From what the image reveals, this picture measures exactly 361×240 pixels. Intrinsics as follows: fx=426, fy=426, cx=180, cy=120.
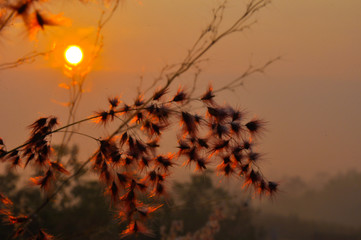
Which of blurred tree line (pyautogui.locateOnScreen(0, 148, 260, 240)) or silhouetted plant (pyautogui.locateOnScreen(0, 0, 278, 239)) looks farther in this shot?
blurred tree line (pyautogui.locateOnScreen(0, 148, 260, 240))

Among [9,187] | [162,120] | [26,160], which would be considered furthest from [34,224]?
[162,120]

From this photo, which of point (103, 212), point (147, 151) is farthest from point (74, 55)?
point (103, 212)

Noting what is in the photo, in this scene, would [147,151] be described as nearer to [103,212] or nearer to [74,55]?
[74,55]

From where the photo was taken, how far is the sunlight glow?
217 cm

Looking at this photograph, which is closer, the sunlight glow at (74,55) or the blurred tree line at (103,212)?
the sunlight glow at (74,55)

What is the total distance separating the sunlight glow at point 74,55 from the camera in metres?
2.17

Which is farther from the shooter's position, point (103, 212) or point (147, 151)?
point (103, 212)

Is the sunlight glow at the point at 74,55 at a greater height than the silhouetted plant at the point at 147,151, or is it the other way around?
the sunlight glow at the point at 74,55

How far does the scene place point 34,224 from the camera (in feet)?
11.4

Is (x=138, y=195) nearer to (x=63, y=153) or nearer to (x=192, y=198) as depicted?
(x=63, y=153)

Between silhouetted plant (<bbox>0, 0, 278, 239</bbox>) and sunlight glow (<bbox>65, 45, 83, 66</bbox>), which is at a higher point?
sunlight glow (<bbox>65, 45, 83, 66</bbox>)

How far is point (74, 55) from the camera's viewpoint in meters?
2.20

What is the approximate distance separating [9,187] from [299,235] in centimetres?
537

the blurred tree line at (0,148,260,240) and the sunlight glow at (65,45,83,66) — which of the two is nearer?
the sunlight glow at (65,45,83,66)
